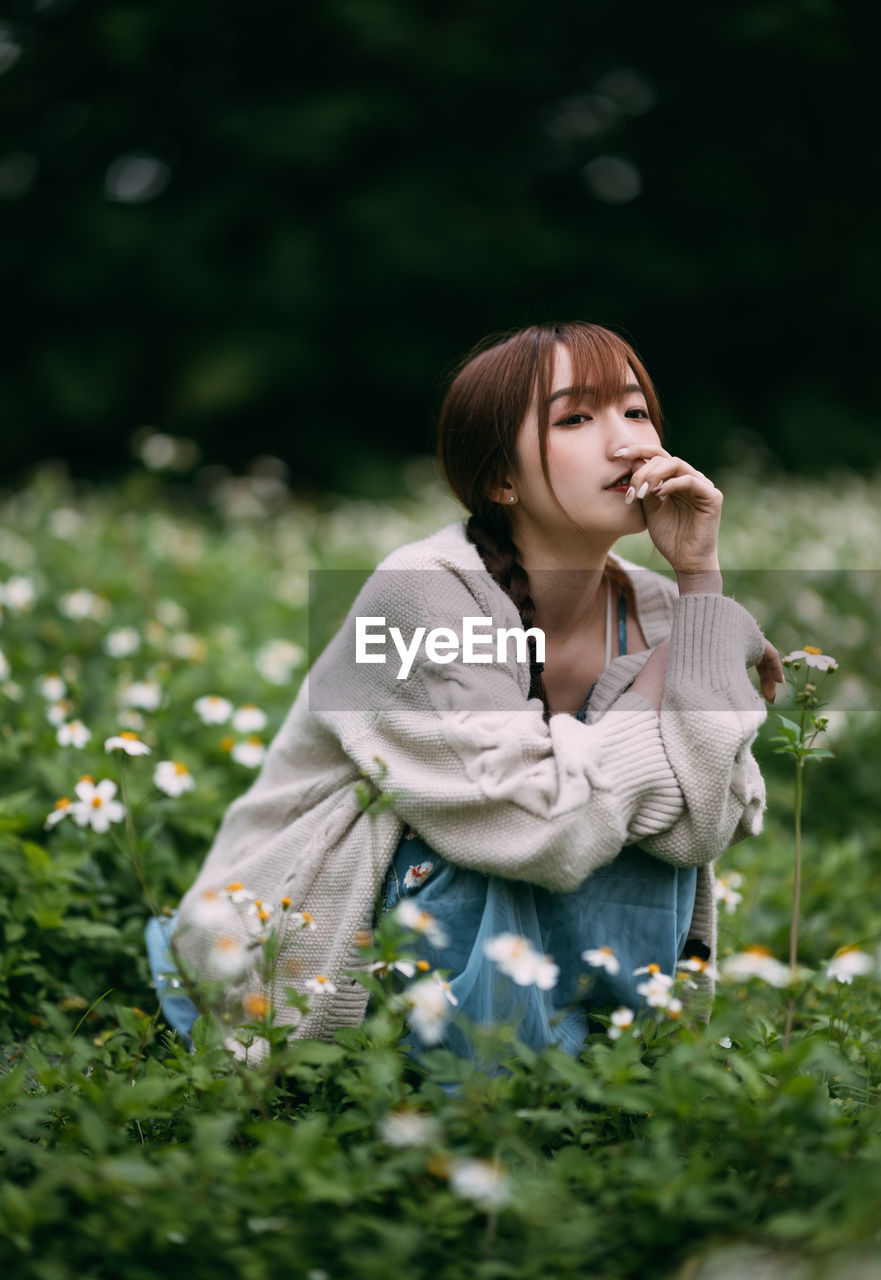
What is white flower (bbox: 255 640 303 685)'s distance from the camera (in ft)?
10.2

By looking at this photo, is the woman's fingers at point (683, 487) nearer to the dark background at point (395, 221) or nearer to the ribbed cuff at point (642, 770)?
the ribbed cuff at point (642, 770)

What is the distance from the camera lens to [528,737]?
5.32 feet

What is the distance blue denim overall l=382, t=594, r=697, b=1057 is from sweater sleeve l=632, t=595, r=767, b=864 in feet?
0.36

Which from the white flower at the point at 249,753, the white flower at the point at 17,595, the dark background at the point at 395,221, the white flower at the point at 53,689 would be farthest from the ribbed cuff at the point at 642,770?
the dark background at the point at 395,221

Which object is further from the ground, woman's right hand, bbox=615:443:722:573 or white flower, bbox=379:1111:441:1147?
woman's right hand, bbox=615:443:722:573

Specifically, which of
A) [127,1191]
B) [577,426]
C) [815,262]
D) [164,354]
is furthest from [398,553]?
[815,262]

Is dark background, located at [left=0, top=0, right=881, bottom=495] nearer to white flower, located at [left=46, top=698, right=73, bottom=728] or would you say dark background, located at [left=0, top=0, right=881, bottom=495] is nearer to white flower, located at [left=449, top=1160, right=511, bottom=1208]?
white flower, located at [left=46, top=698, right=73, bottom=728]

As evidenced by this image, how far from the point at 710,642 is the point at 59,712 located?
5.21 ft

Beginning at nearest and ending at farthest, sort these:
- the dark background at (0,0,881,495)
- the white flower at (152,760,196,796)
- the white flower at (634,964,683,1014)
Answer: the white flower at (634,964,683,1014) < the white flower at (152,760,196,796) < the dark background at (0,0,881,495)

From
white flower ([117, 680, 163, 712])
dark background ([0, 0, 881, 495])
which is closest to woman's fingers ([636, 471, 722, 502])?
white flower ([117, 680, 163, 712])

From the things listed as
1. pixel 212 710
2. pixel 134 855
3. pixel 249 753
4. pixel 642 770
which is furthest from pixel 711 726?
pixel 212 710

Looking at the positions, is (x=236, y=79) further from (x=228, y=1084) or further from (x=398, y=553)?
(x=228, y=1084)

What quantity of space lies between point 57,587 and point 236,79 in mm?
7692

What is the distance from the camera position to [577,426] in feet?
5.97
